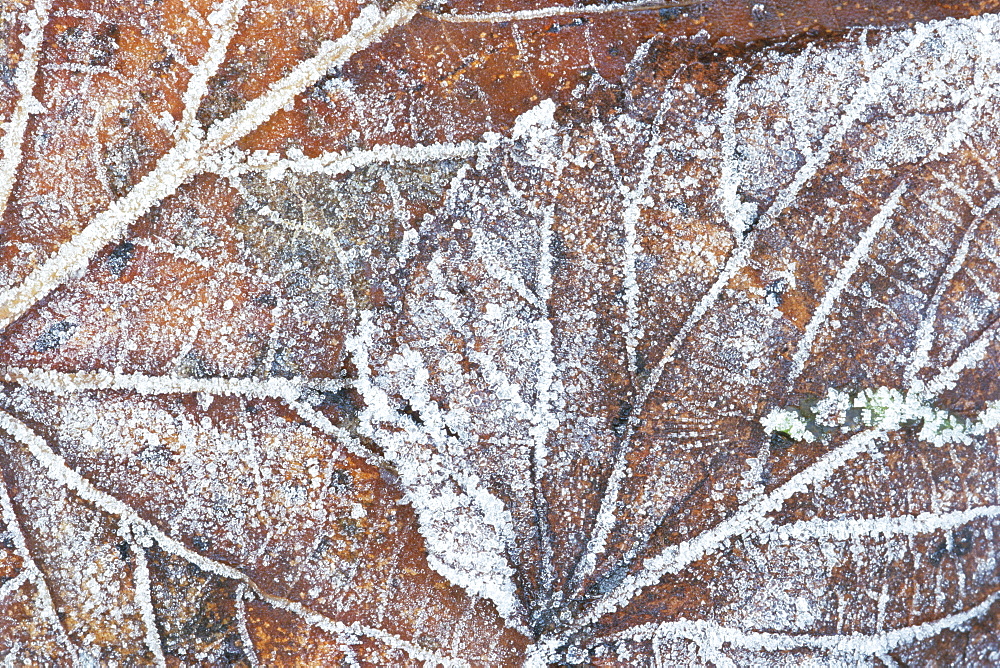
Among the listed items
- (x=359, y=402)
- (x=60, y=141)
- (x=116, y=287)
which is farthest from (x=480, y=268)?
(x=60, y=141)

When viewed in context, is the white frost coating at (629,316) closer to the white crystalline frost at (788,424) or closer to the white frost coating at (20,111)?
the white crystalline frost at (788,424)

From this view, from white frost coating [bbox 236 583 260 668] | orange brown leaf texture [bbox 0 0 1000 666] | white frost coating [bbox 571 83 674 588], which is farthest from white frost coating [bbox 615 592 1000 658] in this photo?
white frost coating [bbox 236 583 260 668]

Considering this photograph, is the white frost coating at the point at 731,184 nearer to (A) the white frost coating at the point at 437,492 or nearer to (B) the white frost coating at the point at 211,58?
(A) the white frost coating at the point at 437,492

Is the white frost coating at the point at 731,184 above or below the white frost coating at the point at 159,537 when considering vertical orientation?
above

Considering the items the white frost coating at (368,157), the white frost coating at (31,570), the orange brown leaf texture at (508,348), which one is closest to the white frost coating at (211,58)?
the orange brown leaf texture at (508,348)

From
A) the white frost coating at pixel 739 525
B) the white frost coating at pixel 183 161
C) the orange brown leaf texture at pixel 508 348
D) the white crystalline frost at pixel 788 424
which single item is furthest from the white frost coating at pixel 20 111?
the white crystalline frost at pixel 788 424

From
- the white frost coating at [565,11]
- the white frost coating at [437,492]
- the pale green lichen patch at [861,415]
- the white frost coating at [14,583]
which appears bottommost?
the white frost coating at [14,583]
